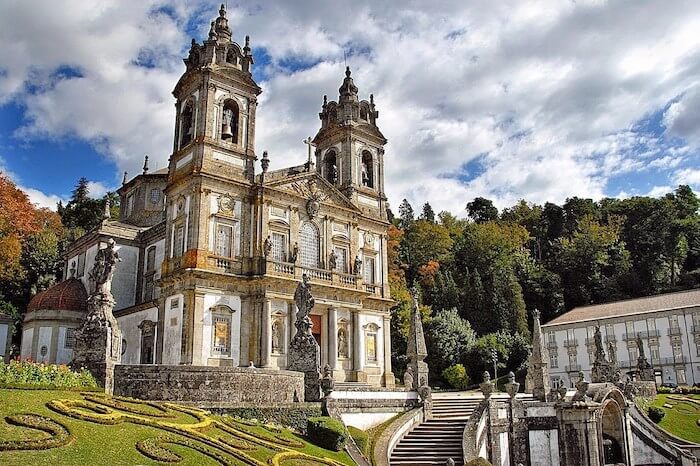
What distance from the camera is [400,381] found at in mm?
56250

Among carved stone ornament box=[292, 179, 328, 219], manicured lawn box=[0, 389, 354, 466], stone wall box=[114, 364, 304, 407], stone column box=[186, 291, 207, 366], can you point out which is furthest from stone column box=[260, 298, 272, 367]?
manicured lawn box=[0, 389, 354, 466]

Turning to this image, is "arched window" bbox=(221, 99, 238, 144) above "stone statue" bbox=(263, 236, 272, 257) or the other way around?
above

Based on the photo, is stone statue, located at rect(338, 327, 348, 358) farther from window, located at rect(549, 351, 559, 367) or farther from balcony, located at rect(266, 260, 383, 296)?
window, located at rect(549, 351, 559, 367)

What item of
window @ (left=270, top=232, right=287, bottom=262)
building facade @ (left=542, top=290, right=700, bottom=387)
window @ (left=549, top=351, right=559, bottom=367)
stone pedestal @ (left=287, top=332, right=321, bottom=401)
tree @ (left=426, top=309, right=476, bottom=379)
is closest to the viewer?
stone pedestal @ (left=287, top=332, right=321, bottom=401)

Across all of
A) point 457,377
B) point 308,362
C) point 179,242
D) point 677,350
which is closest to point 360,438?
point 308,362

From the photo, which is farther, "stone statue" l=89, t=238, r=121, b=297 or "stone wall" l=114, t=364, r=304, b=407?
"stone statue" l=89, t=238, r=121, b=297

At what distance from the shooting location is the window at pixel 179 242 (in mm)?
36062

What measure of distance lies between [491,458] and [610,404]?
947 centimetres

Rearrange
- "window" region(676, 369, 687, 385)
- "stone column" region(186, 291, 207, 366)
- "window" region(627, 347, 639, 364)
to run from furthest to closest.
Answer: "window" region(627, 347, 639, 364) < "window" region(676, 369, 687, 385) < "stone column" region(186, 291, 207, 366)

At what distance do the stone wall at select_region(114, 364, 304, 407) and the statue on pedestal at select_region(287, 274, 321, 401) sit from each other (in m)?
1.88

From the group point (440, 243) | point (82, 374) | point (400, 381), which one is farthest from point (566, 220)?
point (82, 374)

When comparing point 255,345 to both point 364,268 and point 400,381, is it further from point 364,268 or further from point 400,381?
point 400,381

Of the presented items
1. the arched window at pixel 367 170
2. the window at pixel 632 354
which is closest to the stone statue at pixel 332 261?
the arched window at pixel 367 170

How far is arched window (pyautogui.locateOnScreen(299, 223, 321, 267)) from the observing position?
39.4 meters
